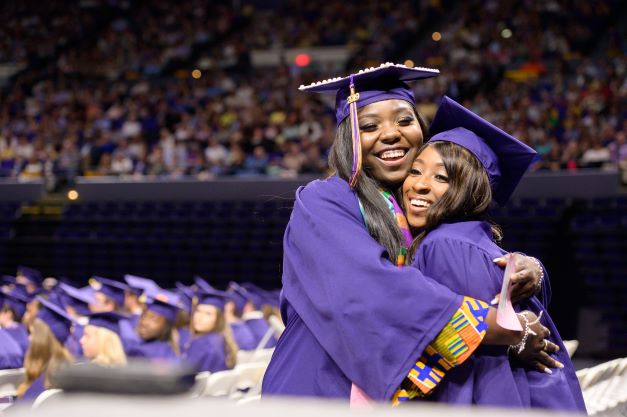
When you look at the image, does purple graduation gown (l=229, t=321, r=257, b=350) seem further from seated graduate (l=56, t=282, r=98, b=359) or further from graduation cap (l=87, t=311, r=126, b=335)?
graduation cap (l=87, t=311, r=126, b=335)

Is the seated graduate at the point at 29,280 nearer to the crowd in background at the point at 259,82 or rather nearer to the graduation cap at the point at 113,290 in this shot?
the graduation cap at the point at 113,290

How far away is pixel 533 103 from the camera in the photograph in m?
13.1

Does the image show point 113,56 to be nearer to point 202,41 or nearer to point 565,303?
point 202,41

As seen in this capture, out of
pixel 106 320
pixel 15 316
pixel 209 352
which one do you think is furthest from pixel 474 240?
pixel 15 316

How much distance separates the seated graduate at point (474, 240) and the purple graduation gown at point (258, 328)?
4899 mm

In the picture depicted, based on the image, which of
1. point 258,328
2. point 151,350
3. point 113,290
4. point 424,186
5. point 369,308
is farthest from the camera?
point 113,290

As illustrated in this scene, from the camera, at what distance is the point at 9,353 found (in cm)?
593

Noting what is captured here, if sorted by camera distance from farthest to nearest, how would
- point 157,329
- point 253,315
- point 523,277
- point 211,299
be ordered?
point 253,315, point 211,299, point 157,329, point 523,277

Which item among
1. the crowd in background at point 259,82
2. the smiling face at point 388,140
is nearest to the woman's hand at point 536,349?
the smiling face at point 388,140

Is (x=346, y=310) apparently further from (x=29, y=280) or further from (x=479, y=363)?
(x=29, y=280)

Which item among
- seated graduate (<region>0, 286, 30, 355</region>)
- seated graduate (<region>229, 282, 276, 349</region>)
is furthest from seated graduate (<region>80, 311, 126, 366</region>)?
seated graduate (<region>229, 282, 276, 349</region>)

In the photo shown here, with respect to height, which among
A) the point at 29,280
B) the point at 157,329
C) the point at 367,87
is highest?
the point at 367,87

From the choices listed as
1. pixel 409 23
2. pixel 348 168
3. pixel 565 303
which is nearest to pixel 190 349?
pixel 348 168

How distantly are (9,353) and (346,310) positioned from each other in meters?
4.56
